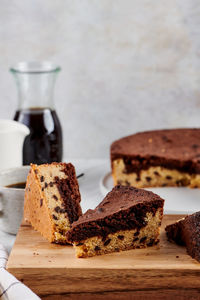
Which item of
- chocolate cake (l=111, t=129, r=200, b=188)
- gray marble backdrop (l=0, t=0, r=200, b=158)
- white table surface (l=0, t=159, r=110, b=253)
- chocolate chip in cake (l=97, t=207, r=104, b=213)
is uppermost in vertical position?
gray marble backdrop (l=0, t=0, r=200, b=158)

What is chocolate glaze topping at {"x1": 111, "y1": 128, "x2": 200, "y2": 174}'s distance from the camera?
3100 mm

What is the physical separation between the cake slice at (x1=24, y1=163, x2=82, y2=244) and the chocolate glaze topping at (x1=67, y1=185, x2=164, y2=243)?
144 millimetres

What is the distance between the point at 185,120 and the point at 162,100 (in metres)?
0.23

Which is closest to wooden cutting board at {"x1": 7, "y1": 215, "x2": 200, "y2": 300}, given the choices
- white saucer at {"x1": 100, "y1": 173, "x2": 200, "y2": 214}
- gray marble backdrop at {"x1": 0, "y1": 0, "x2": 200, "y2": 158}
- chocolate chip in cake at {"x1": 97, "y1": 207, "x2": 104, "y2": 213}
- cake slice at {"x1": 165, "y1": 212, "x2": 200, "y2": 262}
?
cake slice at {"x1": 165, "y1": 212, "x2": 200, "y2": 262}

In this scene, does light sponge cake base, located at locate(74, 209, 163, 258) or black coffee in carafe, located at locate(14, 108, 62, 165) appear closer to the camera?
light sponge cake base, located at locate(74, 209, 163, 258)

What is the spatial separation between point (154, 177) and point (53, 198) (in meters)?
1.24

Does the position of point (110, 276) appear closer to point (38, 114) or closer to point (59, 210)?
point (59, 210)

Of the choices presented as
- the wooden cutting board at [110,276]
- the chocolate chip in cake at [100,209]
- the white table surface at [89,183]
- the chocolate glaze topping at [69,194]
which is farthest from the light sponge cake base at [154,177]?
the wooden cutting board at [110,276]

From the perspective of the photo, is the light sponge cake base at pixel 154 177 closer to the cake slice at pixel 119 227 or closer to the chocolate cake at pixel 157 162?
the chocolate cake at pixel 157 162

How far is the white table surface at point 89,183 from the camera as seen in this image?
2334 millimetres

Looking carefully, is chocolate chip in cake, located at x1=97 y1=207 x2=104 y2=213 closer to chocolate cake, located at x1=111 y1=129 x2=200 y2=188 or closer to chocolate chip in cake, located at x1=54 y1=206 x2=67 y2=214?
chocolate chip in cake, located at x1=54 y1=206 x2=67 y2=214

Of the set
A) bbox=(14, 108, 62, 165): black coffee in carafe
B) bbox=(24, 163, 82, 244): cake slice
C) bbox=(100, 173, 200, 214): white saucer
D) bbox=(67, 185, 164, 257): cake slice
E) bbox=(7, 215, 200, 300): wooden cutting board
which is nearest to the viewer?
bbox=(7, 215, 200, 300): wooden cutting board

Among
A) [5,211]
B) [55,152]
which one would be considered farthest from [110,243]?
[55,152]

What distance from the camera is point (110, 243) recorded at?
1.90 m
